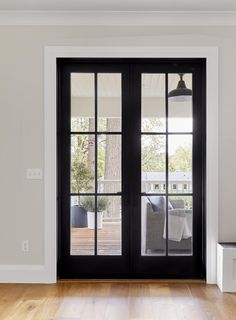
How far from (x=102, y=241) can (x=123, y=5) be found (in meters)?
2.34

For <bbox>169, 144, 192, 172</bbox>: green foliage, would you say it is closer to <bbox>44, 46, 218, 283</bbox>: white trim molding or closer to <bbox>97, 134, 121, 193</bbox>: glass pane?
<bbox>44, 46, 218, 283</bbox>: white trim molding

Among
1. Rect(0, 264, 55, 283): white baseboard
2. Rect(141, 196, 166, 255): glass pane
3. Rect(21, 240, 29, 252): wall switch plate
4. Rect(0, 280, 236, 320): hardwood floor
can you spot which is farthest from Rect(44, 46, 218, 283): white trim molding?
Rect(141, 196, 166, 255): glass pane

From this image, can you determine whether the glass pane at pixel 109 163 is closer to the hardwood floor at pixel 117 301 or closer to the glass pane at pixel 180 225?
the glass pane at pixel 180 225

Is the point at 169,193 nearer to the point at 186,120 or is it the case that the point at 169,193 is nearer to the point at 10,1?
the point at 186,120

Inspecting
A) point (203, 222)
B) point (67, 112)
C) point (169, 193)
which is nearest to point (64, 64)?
point (67, 112)

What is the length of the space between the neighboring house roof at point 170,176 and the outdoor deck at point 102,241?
578 mm

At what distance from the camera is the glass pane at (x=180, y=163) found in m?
4.38

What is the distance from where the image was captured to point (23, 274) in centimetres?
425

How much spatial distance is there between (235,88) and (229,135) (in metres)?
0.47

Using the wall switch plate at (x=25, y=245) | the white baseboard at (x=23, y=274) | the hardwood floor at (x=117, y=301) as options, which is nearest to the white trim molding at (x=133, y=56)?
the white baseboard at (x=23, y=274)

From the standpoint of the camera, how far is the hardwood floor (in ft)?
11.2

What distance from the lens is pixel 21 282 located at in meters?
4.24

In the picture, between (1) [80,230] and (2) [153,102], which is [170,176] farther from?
(1) [80,230]

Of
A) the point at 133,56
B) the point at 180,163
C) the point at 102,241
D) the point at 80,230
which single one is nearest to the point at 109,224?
the point at 102,241
